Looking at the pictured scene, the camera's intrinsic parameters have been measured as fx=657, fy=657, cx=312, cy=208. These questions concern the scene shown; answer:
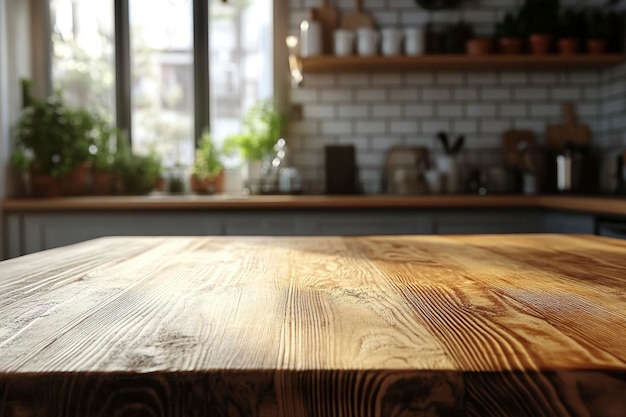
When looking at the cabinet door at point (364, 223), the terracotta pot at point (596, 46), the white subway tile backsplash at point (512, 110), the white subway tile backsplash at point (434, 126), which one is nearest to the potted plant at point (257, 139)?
the cabinet door at point (364, 223)

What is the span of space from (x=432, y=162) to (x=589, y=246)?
2557 mm

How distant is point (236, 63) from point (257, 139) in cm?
58

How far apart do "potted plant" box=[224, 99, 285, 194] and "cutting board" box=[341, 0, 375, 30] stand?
2.12 ft

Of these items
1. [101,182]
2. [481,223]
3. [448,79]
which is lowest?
[481,223]

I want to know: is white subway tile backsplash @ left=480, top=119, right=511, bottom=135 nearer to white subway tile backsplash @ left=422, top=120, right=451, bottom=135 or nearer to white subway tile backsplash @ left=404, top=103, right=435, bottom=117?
white subway tile backsplash @ left=422, top=120, right=451, bottom=135

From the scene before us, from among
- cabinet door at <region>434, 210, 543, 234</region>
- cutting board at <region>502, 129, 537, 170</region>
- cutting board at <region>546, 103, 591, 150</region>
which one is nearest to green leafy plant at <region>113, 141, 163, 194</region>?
cabinet door at <region>434, 210, 543, 234</region>

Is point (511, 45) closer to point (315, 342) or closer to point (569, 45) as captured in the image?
point (569, 45)

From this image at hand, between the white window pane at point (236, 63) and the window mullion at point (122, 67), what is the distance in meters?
0.50

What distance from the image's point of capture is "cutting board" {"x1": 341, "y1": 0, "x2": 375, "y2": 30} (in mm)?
3824

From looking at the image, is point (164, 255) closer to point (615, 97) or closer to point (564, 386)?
point (564, 386)

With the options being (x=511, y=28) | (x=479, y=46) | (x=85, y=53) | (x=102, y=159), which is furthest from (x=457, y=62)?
(x=85, y=53)

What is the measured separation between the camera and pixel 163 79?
13.3 feet

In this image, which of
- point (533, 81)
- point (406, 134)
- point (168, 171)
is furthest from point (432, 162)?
point (168, 171)

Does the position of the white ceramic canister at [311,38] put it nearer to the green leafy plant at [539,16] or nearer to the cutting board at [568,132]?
the green leafy plant at [539,16]
